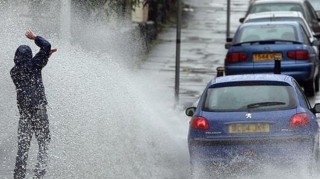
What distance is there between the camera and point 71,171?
13.4 metres

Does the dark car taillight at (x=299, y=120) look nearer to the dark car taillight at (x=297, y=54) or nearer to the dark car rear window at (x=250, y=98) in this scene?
the dark car rear window at (x=250, y=98)

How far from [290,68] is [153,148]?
6412 mm

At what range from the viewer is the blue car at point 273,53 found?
2139cm

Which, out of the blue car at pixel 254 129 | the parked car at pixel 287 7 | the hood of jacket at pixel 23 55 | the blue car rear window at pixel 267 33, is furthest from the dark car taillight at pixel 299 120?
the parked car at pixel 287 7

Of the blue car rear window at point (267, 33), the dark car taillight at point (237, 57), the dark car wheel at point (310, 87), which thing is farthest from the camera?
the dark car wheel at point (310, 87)

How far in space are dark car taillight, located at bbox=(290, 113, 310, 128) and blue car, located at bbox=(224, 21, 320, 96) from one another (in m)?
7.87

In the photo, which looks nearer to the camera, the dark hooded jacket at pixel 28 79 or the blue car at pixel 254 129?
the blue car at pixel 254 129

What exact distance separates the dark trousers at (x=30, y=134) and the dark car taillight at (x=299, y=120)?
2.89 metres

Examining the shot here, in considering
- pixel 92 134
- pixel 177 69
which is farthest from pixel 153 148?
pixel 177 69

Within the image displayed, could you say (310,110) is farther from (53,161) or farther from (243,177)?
(53,161)

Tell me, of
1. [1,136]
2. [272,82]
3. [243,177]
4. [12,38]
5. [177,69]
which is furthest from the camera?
[177,69]

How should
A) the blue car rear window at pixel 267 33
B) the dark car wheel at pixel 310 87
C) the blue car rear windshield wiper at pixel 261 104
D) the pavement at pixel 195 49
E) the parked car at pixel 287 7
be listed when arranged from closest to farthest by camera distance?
the blue car rear windshield wiper at pixel 261 104
the blue car rear window at pixel 267 33
the dark car wheel at pixel 310 87
the pavement at pixel 195 49
the parked car at pixel 287 7

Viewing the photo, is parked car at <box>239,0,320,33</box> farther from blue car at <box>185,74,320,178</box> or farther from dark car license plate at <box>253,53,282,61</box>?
blue car at <box>185,74,320,178</box>

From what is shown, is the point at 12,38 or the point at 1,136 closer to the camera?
the point at 1,136
